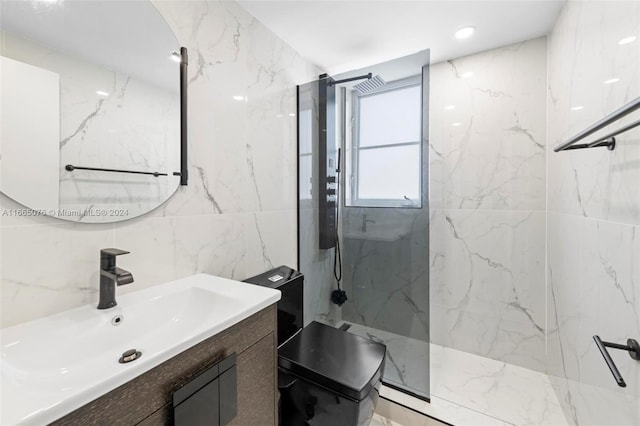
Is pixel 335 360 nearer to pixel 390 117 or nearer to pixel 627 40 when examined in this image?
pixel 390 117

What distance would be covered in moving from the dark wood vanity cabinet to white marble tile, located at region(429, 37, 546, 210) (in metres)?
1.80

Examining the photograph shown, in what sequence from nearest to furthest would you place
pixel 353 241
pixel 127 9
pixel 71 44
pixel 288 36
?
pixel 71 44 < pixel 127 9 < pixel 288 36 < pixel 353 241

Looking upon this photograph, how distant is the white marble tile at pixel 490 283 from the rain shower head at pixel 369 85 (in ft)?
3.64

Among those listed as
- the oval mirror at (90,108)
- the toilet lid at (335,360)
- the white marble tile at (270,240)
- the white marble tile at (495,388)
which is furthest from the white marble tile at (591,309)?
the oval mirror at (90,108)

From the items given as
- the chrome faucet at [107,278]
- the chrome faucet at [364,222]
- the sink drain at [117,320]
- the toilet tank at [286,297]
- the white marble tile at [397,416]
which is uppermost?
the chrome faucet at [364,222]

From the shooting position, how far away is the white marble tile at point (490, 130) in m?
1.92

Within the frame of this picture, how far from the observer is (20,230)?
2.53ft

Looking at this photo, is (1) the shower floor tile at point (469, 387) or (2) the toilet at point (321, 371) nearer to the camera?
(2) the toilet at point (321, 371)

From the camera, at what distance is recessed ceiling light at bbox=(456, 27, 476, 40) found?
A: 1733 millimetres

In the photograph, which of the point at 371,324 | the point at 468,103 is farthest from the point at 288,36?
the point at 371,324

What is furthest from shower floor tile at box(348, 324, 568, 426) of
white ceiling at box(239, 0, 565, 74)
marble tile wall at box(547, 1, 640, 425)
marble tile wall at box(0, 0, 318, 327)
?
white ceiling at box(239, 0, 565, 74)

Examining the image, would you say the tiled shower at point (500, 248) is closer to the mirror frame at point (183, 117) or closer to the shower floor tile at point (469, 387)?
the shower floor tile at point (469, 387)

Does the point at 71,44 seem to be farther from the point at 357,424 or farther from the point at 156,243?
the point at 357,424

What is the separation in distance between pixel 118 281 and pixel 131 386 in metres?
0.35
